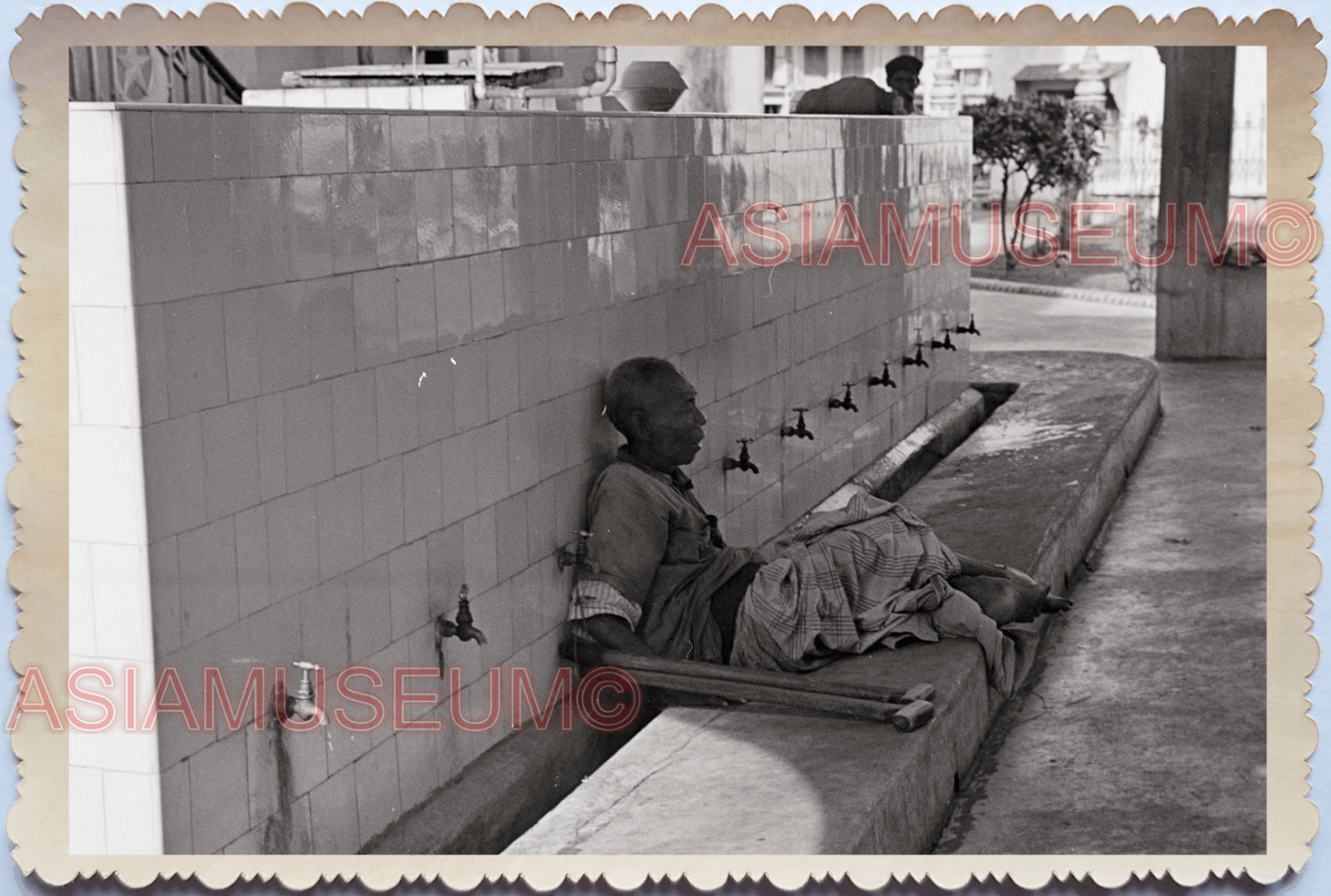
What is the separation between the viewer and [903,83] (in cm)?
622

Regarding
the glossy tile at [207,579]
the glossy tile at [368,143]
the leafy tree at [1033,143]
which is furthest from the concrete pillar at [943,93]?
the glossy tile at [207,579]

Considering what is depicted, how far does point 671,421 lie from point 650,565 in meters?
0.44

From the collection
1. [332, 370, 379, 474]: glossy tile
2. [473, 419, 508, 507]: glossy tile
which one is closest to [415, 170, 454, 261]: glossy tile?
[332, 370, 379, 474]: glossy tile

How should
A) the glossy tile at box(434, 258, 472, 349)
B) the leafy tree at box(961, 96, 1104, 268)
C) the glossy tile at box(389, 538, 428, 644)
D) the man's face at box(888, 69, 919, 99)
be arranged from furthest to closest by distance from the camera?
the leafy tree at box(961, 96, 1104, 268) → the man's face at box(888, 69, 919, 99) → the glossy tile at box(434, 258, 472, 349) → the glossy tile at box(389, 538, 428, 644)

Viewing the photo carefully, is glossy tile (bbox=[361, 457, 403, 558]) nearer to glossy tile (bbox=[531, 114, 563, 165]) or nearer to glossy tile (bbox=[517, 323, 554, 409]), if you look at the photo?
glossy tile (bbox=[517, 323, 554, 409])

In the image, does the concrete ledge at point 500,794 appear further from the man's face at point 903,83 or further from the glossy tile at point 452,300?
the man's face at point 903,83

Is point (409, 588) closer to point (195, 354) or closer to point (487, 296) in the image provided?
point (487, 296)

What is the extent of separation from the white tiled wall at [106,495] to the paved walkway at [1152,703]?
7.09ft

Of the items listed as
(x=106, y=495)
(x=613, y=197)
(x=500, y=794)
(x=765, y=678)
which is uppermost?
(x=613, y=197)

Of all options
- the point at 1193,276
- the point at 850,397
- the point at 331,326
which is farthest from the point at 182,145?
→ the point at 1193,276

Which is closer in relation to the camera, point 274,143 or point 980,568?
point 274,143

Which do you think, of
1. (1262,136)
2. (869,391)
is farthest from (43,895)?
(869,391)

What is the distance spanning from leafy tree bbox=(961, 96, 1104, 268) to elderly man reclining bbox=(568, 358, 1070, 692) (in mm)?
1792

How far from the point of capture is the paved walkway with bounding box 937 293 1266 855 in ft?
13.2
